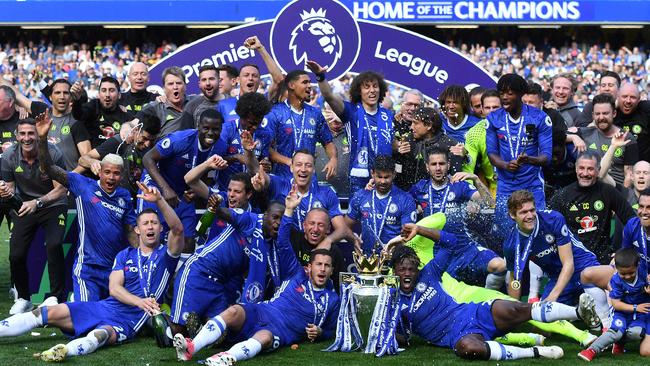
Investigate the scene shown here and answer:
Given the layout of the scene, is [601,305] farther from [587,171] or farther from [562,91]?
[562,91]

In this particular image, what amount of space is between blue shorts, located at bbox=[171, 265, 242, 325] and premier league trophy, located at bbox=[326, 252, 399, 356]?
3.16 feet

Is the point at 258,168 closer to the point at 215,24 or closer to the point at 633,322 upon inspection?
the point at 633,322

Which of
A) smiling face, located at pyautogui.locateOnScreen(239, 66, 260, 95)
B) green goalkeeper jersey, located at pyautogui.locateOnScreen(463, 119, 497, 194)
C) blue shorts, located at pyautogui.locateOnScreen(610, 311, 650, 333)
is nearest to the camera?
blue shorts, located at pyautogui.locateOnScreen(610, 311, 650, 333)

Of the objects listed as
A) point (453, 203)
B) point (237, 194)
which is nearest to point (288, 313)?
point (237, 194)

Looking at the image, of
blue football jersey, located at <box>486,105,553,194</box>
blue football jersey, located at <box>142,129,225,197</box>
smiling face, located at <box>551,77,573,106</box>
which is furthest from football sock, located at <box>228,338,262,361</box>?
smiling face, located at <box>551,77,573,106</box>

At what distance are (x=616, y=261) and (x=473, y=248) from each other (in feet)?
5.03

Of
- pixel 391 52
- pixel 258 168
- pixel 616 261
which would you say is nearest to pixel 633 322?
pixel 616 261

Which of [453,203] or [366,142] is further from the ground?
[366,142]

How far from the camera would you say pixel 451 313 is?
25.0ft

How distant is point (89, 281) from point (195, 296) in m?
1.06

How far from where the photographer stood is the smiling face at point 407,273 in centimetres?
763

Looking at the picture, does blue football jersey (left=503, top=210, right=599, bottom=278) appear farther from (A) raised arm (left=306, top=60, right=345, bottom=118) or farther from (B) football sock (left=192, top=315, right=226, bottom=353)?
Result: (B) football sock (left=192, top=315, right=226, bottom=353)

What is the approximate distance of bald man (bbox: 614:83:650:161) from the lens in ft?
32.3

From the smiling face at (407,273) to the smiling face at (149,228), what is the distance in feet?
5.61
